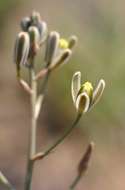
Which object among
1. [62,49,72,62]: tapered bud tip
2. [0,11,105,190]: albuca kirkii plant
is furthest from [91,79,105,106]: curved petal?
[62,49,72,62]: tapered bud tip

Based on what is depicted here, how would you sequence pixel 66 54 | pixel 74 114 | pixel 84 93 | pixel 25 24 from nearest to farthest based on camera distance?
pixel 84 93, pixel 66 54, pixel 25 24, pixel 74 114

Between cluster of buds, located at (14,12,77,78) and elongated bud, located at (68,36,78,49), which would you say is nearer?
cluster of buds, located at (14,12,77,78)

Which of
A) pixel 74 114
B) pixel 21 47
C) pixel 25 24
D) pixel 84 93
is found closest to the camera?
pixel 84 93

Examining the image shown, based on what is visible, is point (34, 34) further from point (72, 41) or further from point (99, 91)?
point (99, 91)

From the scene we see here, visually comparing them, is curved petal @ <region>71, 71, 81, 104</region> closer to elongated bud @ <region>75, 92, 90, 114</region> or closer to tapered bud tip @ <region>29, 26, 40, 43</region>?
elongated bud @ <region>75, 92, 90, 114</region>

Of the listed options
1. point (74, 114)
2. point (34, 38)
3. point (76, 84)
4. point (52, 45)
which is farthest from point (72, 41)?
point (74, 114)

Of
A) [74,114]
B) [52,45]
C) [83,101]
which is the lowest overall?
[74,114]

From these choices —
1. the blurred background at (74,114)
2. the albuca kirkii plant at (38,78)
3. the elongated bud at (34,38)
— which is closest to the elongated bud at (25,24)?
the albuca kirkii plant at (38,78)
